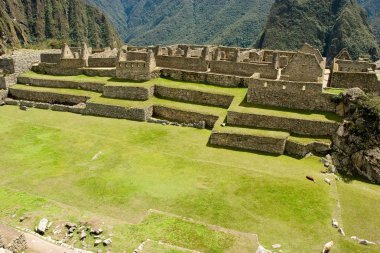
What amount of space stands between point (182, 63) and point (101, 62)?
6.30m

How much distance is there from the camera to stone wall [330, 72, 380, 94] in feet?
63.4

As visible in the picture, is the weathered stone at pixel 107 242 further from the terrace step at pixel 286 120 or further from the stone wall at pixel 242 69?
the stone wall at pixel 242 69

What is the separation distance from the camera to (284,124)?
18.9 meters

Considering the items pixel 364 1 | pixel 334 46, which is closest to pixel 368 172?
pixel 334 46

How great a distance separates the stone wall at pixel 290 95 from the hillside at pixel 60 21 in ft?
483

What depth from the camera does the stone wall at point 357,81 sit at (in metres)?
19.3

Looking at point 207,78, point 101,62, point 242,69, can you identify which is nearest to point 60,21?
point 101,62

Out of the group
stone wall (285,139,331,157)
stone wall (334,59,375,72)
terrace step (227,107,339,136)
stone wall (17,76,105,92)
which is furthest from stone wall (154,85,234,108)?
stone wall (334,59,375,72)

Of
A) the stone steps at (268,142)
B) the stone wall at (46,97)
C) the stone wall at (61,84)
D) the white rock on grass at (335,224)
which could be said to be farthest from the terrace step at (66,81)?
the white rock on grass at (335,224)

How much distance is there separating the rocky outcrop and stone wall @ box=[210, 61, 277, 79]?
637cm

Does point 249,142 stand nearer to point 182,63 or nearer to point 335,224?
point 335,224

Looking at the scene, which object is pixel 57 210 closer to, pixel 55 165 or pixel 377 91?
pixel 55 165

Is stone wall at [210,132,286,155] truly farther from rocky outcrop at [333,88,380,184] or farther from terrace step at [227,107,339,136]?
rocky outcrop at [333,88,380,184]

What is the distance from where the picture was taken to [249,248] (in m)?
10.4
